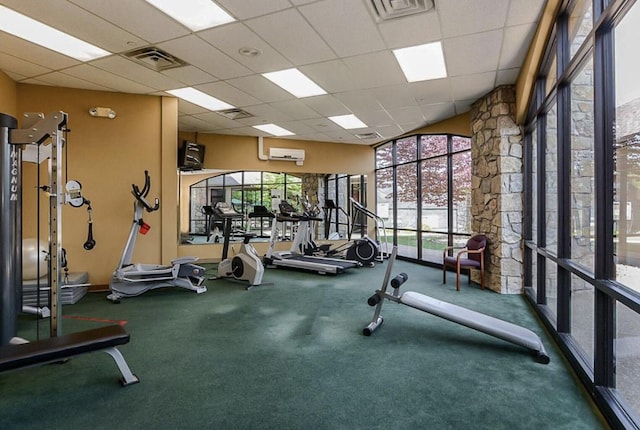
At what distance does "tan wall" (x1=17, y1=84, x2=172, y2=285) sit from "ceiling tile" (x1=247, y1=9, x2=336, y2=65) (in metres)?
2.75

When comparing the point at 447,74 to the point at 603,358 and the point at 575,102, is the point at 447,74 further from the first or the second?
the point at 603,358

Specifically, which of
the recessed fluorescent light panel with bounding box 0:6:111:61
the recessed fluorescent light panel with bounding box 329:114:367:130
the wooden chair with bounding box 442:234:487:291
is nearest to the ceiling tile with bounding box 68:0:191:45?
the recessed fluorescent light panel with bounding box 0:6:111:61

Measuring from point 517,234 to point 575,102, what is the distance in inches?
92.1

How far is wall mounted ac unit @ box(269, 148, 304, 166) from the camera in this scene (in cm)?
844

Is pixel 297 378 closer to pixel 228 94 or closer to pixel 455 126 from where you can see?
pixel 228 94

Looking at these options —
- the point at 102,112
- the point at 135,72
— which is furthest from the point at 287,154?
the point at 135,72

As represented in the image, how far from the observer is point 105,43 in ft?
12.3

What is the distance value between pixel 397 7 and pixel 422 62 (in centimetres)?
127

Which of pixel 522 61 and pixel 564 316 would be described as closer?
pixel 564 316

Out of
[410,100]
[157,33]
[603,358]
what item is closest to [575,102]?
[603,358]

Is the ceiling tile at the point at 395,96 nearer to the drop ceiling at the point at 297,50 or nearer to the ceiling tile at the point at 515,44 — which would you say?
the drop ceiling at the point at 297,50

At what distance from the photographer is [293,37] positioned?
361 cm

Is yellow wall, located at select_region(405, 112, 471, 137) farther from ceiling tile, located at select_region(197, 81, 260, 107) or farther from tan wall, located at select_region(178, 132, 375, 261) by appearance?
ceiling tile, located at select_region(197, 81, 260, 107)

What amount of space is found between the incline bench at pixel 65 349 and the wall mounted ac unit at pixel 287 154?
20.6ft
